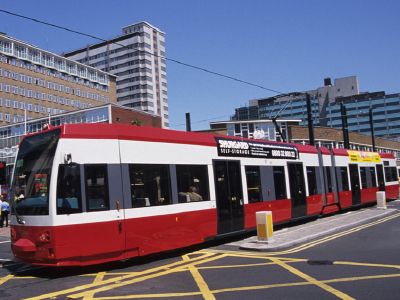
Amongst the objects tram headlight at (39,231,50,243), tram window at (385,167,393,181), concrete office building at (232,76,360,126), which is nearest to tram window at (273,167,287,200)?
tram headlight at (39,231,50,243)

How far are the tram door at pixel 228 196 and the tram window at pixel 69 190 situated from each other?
4.70m

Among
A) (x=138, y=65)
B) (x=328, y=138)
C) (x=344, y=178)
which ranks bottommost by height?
(x=344, y=178)

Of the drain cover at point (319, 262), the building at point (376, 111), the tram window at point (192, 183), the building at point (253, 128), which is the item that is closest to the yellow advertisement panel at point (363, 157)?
the tram window at point (192, 183)

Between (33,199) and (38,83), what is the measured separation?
108m

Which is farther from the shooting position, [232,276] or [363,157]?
[363,157]

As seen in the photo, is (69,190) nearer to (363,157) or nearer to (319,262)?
(319,262)

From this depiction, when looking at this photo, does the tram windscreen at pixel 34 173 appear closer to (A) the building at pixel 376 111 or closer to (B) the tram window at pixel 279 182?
(B) the tram window at pixel 279 182

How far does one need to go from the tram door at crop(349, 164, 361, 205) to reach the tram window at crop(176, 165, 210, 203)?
45.4ft

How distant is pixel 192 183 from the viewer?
497 inches

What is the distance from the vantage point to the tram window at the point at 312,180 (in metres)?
19.6

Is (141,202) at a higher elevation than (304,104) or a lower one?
lower

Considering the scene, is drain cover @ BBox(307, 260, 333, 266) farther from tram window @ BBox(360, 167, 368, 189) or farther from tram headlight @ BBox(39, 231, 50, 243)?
tram window @ BBox(360, 167, 368, 189)

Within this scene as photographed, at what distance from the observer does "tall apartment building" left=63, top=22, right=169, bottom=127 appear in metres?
141

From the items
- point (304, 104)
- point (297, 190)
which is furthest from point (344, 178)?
point (304, 104)
